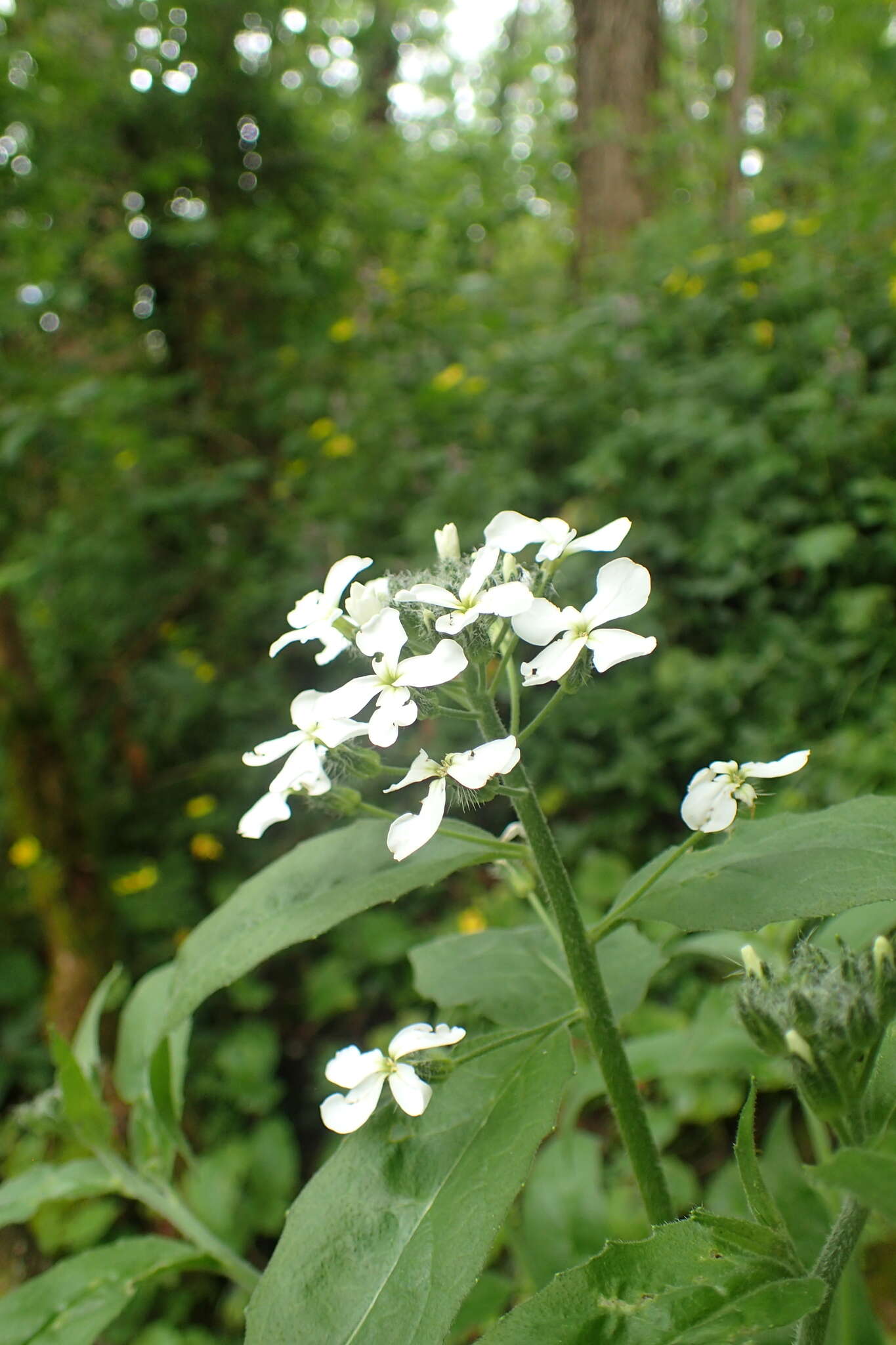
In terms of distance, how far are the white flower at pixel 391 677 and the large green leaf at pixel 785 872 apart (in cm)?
35

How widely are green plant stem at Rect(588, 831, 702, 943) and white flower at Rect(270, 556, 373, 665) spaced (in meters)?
0.44

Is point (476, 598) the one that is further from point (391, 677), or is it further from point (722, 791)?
point (722, 791)

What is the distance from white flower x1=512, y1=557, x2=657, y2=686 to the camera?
35.9 inches

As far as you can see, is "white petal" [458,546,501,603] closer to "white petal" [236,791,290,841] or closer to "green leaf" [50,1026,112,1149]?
"white petal" [236,791,290,841]

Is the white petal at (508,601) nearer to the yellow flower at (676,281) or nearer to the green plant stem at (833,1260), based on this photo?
the green plant stem at (833,1260)

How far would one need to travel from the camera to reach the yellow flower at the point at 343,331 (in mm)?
4707

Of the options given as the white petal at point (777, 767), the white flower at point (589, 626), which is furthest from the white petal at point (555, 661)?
the white petal at point (777, 767)

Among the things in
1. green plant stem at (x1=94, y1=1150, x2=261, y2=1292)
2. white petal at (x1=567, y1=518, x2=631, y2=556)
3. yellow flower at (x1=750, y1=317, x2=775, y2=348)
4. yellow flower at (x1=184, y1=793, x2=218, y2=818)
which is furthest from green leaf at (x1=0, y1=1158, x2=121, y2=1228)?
yellow flower at (x1=750, y1=317, x2=775, y2=348)

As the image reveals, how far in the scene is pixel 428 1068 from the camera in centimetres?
94

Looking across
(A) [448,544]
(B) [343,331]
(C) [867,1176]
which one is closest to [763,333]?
(B) [343,331]

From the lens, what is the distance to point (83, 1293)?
4.03ft

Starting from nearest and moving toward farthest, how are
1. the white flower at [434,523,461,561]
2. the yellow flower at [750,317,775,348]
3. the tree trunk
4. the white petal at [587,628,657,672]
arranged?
the white petal at [587,628,657,672]
the white flower at [434,523,461,561]
the yellow flower at [750,317,775,348]
the tree trunk

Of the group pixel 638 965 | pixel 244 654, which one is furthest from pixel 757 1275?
pixel 244 654

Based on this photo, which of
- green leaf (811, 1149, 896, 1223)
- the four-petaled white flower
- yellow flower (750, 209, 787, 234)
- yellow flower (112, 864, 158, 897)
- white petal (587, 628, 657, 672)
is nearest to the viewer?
green leaf (811, 1149, 896, 1223)
